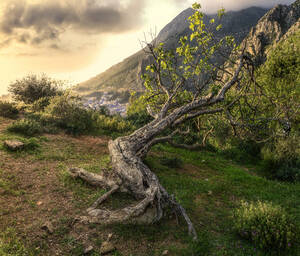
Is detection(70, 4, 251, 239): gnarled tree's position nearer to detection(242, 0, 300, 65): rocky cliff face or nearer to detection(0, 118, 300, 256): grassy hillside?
detection(0, 118, 300, 256): grassy hillside

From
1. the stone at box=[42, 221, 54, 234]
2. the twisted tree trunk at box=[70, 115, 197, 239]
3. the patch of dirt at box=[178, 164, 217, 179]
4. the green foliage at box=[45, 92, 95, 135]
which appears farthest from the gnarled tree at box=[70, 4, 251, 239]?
the green foliage at box=[45, 92, 95, 135]

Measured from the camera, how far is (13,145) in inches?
316

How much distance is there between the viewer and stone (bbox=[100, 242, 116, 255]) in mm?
3735

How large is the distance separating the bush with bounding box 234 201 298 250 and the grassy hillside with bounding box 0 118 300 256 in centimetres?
20

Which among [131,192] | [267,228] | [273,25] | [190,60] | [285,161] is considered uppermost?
[273,25]

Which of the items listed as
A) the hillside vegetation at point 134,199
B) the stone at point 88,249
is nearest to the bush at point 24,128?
the hillside vegetation at point 134,199

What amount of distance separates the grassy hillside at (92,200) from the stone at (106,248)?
10 cm

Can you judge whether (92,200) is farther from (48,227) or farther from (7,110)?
(7,110)

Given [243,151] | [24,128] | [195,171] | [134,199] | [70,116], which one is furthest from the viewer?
[243,151]

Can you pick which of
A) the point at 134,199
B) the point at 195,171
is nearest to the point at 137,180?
the point at 134,199

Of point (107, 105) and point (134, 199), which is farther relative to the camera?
point (107, 105)

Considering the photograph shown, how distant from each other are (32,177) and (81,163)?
6.81 ft

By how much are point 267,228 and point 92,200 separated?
4.26m

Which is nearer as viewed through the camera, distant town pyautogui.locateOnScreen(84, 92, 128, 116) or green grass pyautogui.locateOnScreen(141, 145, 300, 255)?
green grass pyautogui.locateOnScreen(141, 145, 300, 255)
